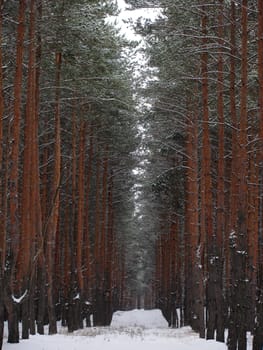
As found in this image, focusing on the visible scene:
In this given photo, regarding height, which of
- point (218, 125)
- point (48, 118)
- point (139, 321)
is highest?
point (48, 118)

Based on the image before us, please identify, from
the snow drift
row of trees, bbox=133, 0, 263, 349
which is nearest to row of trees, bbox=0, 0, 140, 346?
row of trees, bbox=133, 0, 263, 349

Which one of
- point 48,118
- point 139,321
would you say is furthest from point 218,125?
point 139,321

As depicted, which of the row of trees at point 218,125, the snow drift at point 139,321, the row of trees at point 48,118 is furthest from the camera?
the snow drift at point 139,321

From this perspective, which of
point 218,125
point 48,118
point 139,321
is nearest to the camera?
point 218,125

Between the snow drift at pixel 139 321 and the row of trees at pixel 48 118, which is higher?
the row of trees at pixel 48 118

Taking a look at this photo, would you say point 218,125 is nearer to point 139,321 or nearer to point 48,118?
point 48,118

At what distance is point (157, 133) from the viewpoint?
79.6 ft

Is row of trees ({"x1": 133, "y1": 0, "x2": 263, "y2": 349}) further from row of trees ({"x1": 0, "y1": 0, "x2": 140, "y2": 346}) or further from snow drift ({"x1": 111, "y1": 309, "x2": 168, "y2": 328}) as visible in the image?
snow drift ({"x1": 111, "y1": 309, "x2": 168, "y2": 328})

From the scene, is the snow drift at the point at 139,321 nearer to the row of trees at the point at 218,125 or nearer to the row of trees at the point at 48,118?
the row of trees at the point at 48,118

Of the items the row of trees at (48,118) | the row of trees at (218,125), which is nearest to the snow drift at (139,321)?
the row of trees at (48,118)

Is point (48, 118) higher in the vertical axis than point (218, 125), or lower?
higher

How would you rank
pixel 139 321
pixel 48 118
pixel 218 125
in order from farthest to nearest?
pixel 139 321 < pixel 48 118 < pixel 218 125

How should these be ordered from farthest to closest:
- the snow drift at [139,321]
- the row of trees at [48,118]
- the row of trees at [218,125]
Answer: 1. the snow drift at [139,321]
2. the row of trees at [48,118]
3. the row of trees at [218,125]

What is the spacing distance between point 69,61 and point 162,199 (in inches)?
471
